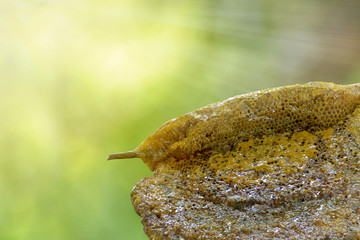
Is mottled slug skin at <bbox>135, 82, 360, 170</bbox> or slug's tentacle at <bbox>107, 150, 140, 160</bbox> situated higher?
mottled slug skin at <bbox>135, 82, 360, 170</bbox>

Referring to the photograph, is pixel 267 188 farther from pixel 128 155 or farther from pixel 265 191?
pixel 128 155

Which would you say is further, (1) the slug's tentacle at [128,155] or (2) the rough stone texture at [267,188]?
(1) the slug's tentacle at [128,155]

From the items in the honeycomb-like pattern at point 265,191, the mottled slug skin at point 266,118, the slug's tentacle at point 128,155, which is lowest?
the honeycomb-like pattern at point 265,191

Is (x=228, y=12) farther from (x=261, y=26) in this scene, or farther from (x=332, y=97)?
(x=332, y=97)

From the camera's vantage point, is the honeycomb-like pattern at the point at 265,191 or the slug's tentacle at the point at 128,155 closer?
the honeycomb-like pattern at the point at 265,191

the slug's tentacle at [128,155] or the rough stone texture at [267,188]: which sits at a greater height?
the slug's tentacle at [128,155]

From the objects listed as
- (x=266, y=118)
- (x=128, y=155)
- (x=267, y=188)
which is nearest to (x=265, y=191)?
(x=267, y=188)

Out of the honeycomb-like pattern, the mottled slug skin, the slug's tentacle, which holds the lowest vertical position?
the honeycomb-like pattern
